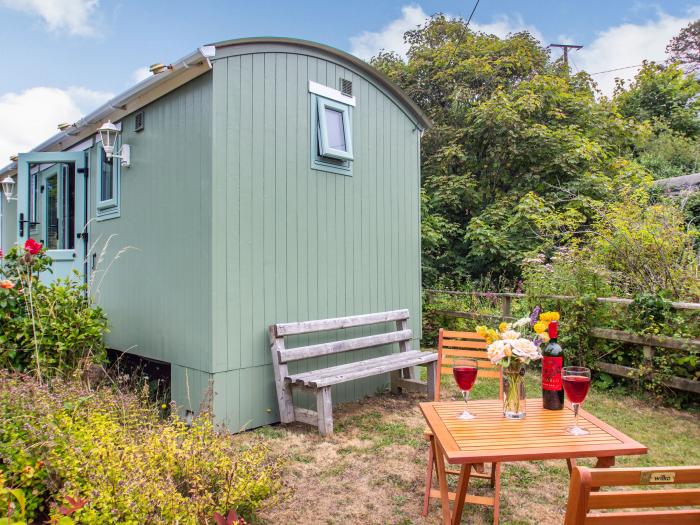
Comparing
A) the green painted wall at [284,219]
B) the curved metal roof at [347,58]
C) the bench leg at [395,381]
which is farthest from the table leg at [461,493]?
the curved metal roof at [347,58]

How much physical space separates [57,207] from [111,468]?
5.65 metres

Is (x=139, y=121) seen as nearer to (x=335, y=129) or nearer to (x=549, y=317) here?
(x=335, y=129)

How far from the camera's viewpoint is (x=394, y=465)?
3449mm

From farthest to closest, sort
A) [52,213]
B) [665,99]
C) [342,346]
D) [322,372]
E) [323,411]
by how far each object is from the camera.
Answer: [665,99] → [52,213] → [342,346] → [322,372] → [323,411]

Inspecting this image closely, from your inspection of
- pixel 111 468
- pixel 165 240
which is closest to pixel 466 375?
pixel 111 468

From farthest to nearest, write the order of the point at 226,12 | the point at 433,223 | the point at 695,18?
the point at 695,18, the point at 433,223, the point at 226,12

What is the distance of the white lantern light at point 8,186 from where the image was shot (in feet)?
28.7

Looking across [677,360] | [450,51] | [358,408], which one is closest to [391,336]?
[358,408]

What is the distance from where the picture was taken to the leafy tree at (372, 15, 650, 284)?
925 cm

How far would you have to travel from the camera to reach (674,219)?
6.15m

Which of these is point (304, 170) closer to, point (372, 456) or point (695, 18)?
point (372, 456)

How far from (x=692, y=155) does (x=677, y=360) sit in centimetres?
1018

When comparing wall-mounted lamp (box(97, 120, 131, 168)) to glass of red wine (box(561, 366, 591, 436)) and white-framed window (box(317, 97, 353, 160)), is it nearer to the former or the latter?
white-framed window (box(317, 97, 353, 160))

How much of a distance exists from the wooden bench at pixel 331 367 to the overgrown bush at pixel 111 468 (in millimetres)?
1332
